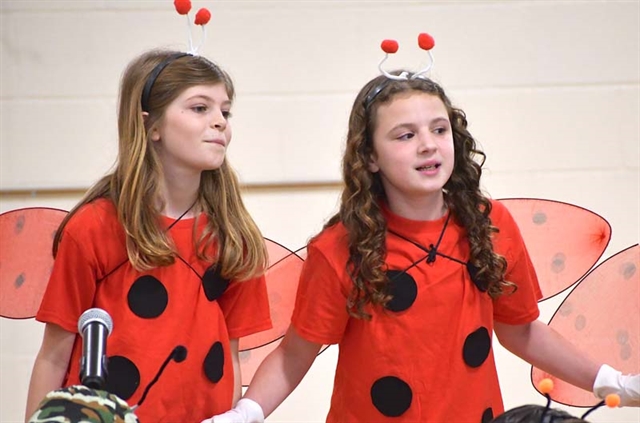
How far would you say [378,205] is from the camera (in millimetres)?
2012

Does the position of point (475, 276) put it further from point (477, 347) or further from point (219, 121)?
point (219, 121)

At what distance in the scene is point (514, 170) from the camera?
287 centimetres

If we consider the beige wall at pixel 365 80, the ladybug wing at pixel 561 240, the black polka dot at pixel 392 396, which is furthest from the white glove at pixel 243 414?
the beige wall at pixel 365 80

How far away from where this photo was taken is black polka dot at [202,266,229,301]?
196cm

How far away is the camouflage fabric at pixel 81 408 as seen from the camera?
1.24 meters

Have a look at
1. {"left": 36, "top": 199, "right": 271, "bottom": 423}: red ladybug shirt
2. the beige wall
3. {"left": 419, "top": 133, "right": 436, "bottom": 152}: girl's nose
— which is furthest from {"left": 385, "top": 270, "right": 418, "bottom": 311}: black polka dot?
the beige wall

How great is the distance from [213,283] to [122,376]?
265mm

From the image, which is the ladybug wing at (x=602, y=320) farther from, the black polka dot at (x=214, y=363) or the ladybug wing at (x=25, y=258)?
the ladybug wing at (x=25, y=258)

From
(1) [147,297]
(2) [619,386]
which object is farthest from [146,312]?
(2) [619,386]

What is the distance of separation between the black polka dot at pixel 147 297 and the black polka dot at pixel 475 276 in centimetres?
62

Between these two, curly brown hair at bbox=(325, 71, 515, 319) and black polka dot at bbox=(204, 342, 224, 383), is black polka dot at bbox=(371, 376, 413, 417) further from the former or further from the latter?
black polka dot at bbox=(204, 342, 224, 383)

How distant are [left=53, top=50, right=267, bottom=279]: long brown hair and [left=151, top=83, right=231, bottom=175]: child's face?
2cm

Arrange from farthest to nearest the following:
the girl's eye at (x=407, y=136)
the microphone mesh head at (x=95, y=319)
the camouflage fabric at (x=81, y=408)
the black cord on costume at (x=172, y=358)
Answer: the girl's eye at (x=407, y=136) < the black cord on costume at (x=172, y=358) < the microphone mesh head at (x=95, y=319) < the camouflage fabric at (x=81, y=408)

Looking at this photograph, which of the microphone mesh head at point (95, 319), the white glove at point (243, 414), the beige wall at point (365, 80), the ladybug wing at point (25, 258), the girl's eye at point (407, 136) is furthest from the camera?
the beige wall at point (365, 80)
